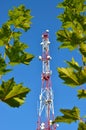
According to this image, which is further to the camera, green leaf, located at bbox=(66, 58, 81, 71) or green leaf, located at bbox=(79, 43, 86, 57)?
green leaf, located at bbox=(79, 43, 86, 57)

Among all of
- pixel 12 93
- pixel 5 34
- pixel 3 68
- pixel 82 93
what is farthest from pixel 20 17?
pixel 82 93

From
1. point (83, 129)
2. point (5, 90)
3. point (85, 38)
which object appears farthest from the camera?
point (85, 38)

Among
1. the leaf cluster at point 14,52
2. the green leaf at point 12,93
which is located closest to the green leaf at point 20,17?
the leaf cluster at point 14,52

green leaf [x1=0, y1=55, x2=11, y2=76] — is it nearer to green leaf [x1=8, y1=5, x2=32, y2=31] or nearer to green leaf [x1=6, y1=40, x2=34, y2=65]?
green leaf [x1=6, y1=40, x2=34, y2=65]

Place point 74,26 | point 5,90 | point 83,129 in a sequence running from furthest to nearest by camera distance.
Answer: point 74,26 → point 5,90 → point 83,129

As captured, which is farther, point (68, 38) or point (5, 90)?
point (68, 38)

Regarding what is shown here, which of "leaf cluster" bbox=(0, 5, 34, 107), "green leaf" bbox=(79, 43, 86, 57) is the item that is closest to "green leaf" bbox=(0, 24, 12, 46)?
"leaf cluster" bbox=(0, 5, 34, 107)

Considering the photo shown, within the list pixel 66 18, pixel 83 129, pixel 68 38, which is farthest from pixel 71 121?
pixel 66 18

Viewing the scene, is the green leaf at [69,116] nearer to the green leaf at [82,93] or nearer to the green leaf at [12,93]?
the green leaf at [82,93]

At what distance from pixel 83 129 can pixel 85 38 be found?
4.01 ft

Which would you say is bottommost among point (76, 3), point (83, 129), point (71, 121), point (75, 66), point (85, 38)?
point (83, 129)

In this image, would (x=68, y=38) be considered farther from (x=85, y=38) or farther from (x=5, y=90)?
(x=5, y=90)

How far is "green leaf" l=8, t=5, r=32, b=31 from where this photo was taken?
189 inches

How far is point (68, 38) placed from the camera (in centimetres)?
422
